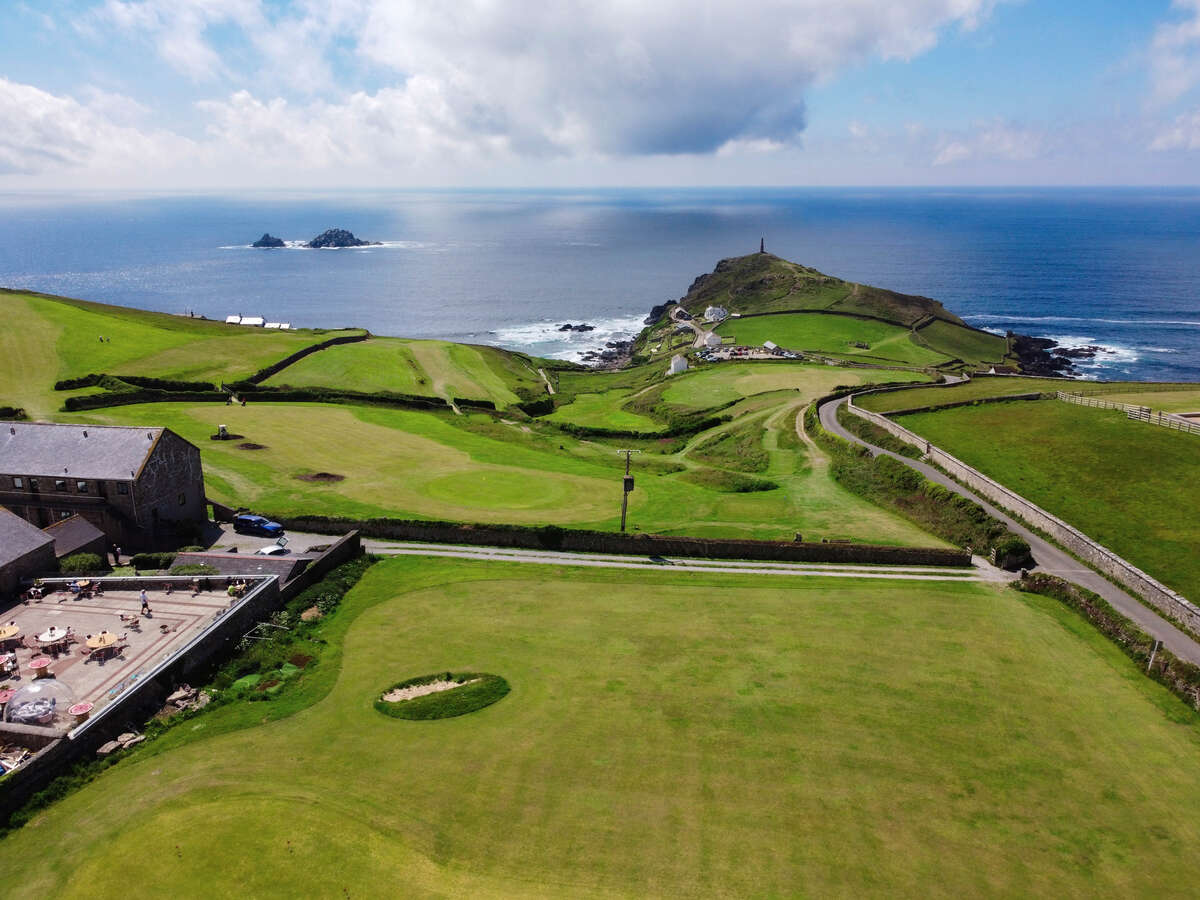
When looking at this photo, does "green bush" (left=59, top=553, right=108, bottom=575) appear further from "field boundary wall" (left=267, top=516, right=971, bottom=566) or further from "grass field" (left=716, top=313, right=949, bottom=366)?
"grass field" (left=716, top=313, right=949, bottom=366)

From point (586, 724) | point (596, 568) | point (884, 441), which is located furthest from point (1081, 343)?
point (586, 724)

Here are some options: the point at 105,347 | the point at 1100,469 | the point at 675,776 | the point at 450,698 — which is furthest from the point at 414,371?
the point at 675,776

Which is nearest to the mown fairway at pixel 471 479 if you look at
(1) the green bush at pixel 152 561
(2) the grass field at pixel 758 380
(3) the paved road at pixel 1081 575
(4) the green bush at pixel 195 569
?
(3) the paved road at pixel 1081 575

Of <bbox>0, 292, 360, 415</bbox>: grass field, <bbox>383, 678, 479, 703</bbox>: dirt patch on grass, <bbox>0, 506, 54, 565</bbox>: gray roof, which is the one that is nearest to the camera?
<bbox>383, 678, 479, 703</bbox>: dirt patch on grass

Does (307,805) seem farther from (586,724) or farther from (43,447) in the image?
(43,447)

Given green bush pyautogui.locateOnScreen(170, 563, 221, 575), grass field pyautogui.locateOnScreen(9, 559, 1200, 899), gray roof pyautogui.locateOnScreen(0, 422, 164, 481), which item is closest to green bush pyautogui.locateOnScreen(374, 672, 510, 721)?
grass field pyautogui.locateOnScreen(9, 559, 1200, 899)

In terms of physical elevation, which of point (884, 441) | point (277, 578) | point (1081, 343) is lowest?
point (277, 578)

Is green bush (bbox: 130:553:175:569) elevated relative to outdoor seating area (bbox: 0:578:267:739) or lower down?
elevated
